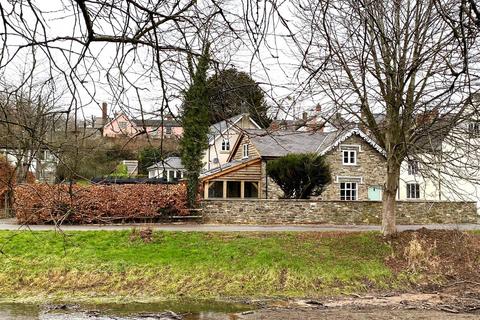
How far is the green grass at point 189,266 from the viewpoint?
1588cm

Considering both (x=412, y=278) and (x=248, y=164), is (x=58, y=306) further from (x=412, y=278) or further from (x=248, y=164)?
(x=248, y=164)

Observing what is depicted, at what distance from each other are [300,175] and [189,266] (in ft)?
37.3

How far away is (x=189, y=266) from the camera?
56.5 feet

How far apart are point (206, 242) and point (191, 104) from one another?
1496cm

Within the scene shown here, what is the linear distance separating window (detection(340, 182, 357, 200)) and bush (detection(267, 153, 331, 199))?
5.66m

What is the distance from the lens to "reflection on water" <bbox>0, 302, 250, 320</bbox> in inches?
511

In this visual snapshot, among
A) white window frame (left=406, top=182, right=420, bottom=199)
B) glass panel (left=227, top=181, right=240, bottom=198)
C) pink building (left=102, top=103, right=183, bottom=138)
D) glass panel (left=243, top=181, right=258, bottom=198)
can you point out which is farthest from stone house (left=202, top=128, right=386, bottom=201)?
pink building (left=102, top=103, right=183, bottom=138)

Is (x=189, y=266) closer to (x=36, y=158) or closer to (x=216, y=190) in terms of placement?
(x=36, y=158)

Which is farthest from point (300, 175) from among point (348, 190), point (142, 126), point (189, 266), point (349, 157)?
point (142, 126)

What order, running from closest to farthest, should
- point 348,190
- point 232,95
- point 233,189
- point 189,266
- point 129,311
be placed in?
point 232,95
point 129,311
point 189,266
point 348,190
point 233,189

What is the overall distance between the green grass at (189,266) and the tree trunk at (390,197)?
49 cm

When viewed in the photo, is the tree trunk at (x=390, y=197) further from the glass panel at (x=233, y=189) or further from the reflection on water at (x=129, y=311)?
the glass panel at (x=233, y=189)

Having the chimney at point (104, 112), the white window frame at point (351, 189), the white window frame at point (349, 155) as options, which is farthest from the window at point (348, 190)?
the chimney at point (104, 112)

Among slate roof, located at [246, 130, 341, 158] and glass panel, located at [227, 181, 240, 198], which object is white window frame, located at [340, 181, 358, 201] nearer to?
slate roof, located at [246, 130, 341, 158]
